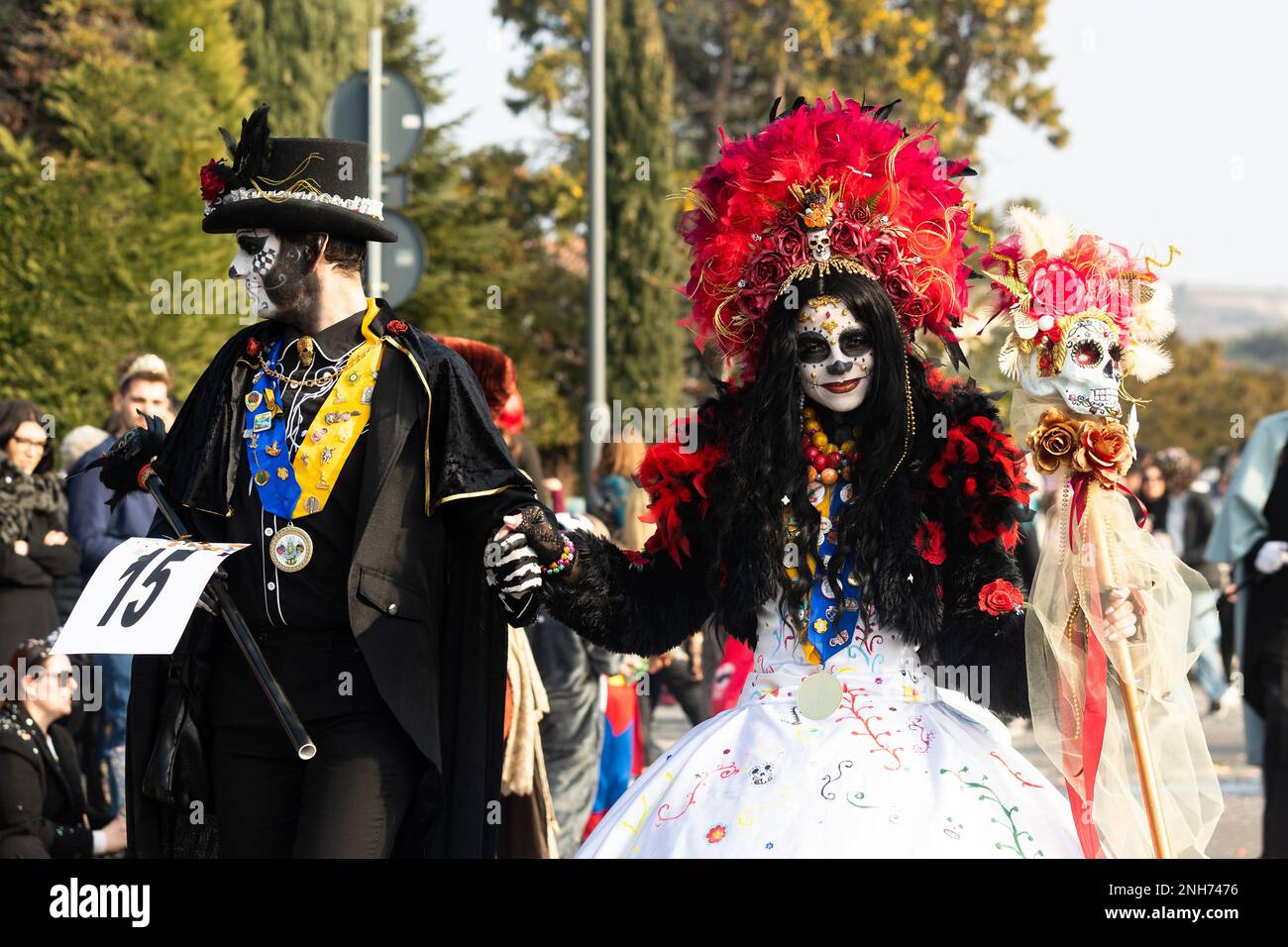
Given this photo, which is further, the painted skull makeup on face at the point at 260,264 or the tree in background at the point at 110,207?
the tree in background at the point at 110,207

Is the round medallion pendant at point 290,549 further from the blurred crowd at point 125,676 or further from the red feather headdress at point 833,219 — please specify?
the blurred crowd at point 125,676

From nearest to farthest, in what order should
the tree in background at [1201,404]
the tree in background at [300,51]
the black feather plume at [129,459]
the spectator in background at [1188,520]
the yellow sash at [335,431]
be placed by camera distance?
the yellow sash at [335,431], the black feather plume at [129,459], the spectator in background at [1188,520], the tree in background at [300,51], the tree in background at [1201,404]

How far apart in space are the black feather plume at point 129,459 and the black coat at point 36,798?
2134mm

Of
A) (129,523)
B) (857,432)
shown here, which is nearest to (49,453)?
(129,523)

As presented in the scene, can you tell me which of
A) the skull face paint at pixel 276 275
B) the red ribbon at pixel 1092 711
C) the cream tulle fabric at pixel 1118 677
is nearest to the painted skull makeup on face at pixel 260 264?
the skull face paint at pixel 276 275

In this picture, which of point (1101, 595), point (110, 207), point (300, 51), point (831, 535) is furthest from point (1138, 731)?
A: point (300, 51)

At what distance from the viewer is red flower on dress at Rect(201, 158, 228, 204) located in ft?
13.5

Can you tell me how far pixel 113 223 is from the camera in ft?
49.4

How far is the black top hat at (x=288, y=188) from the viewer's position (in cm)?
399

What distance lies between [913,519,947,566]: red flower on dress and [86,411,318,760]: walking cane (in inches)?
55.8

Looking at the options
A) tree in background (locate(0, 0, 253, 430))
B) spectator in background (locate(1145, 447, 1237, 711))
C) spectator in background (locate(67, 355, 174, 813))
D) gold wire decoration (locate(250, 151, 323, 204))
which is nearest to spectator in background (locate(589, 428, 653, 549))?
spectator in background (locate(67, 355, 174, 813))

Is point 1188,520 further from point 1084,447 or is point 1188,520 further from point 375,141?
point 1084,447

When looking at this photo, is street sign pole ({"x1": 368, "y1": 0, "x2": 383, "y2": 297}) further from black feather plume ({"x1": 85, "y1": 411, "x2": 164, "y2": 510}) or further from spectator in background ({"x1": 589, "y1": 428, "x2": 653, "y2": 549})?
black feather plume ({"x1": 85, "y1": 411, "x2": 164, "y2": 510})

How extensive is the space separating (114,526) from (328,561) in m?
3.75
